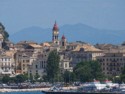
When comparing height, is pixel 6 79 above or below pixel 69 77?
above

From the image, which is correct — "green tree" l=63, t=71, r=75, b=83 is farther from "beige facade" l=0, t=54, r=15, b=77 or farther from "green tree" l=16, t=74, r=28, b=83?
"beige facade" l=0, t=54, r=15, b=77

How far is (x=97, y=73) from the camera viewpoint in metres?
128

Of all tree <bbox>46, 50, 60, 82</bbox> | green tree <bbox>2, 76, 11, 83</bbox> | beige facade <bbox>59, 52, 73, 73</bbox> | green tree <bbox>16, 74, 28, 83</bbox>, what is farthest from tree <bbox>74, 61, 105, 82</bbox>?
beige facade <bbox>59, 52, 73, 73</bbox>

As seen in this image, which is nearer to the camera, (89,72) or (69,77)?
(89,72)

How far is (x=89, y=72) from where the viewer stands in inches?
4926

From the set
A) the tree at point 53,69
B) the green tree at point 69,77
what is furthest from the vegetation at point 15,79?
the green tree at point 69,77

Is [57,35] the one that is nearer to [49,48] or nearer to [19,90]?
[49,48]

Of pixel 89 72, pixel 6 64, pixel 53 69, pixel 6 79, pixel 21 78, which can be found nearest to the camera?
pixel 89 72

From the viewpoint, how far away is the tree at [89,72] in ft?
410

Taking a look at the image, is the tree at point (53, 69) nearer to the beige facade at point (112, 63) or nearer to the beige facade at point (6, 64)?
the beige facade at point (112, 63)

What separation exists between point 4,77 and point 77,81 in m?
11.3

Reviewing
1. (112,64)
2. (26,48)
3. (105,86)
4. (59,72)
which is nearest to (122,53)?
(112,64)

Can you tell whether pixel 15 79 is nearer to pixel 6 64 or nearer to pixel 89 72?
pixel 89 72

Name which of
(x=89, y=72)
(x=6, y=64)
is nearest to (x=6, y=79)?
(x=89, y=72)
